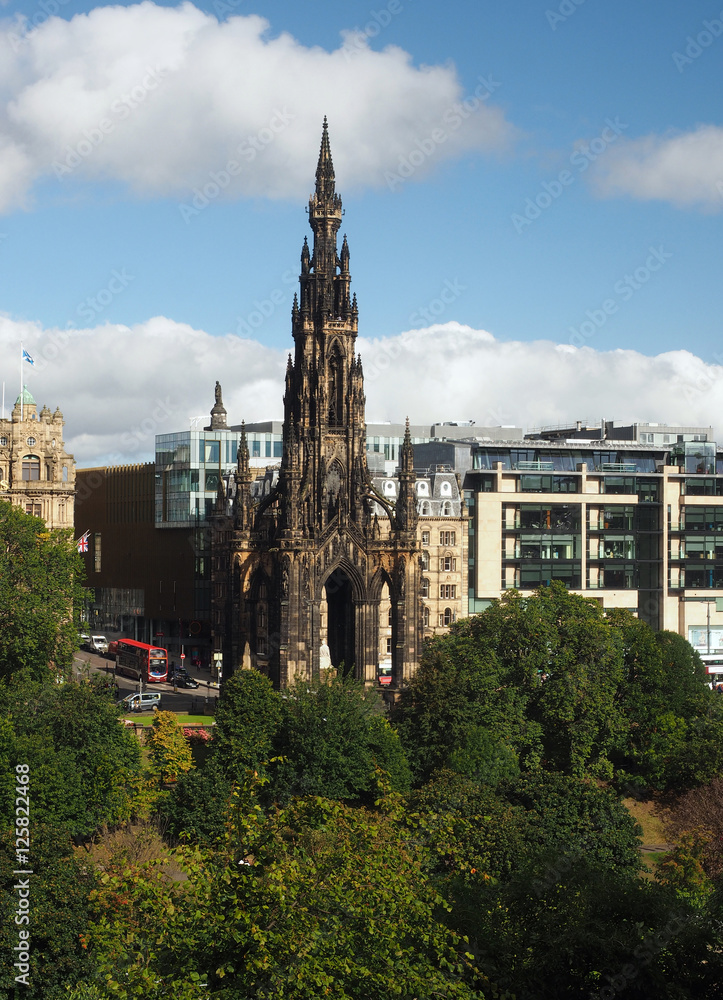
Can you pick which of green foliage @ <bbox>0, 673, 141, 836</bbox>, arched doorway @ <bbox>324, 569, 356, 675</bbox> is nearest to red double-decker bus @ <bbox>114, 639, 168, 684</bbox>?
arched doorway @ <bbox>324, 569, 356, 675</bbox>

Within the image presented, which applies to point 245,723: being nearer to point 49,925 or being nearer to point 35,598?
point 35,598

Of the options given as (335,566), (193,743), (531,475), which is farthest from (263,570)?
(531,475)

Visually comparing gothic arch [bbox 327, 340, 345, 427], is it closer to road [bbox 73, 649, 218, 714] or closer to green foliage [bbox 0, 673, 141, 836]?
road [bbox 73, 649, 218, 714]

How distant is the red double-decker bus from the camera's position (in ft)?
481

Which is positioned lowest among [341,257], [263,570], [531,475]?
[263,570]

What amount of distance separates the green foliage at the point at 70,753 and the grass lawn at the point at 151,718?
21893 mm

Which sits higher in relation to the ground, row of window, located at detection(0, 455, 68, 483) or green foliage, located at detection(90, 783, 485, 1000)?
row of window, located at detection(0, 455, 68, 483)

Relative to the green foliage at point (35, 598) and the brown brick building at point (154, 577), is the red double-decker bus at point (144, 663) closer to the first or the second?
the brown brick building at point (154, 577)

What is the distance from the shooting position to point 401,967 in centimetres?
4303

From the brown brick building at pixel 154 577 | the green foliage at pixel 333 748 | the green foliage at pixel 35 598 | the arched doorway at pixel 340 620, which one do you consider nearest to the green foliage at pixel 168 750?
the green foliage at pixel 333 748

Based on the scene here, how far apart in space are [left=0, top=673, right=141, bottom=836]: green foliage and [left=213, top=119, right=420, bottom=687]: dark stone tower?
32.0 meters

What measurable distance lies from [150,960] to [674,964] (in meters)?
19.5

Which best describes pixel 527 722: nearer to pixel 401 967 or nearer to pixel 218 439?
pixel 401 967

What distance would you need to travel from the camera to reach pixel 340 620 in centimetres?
12925
